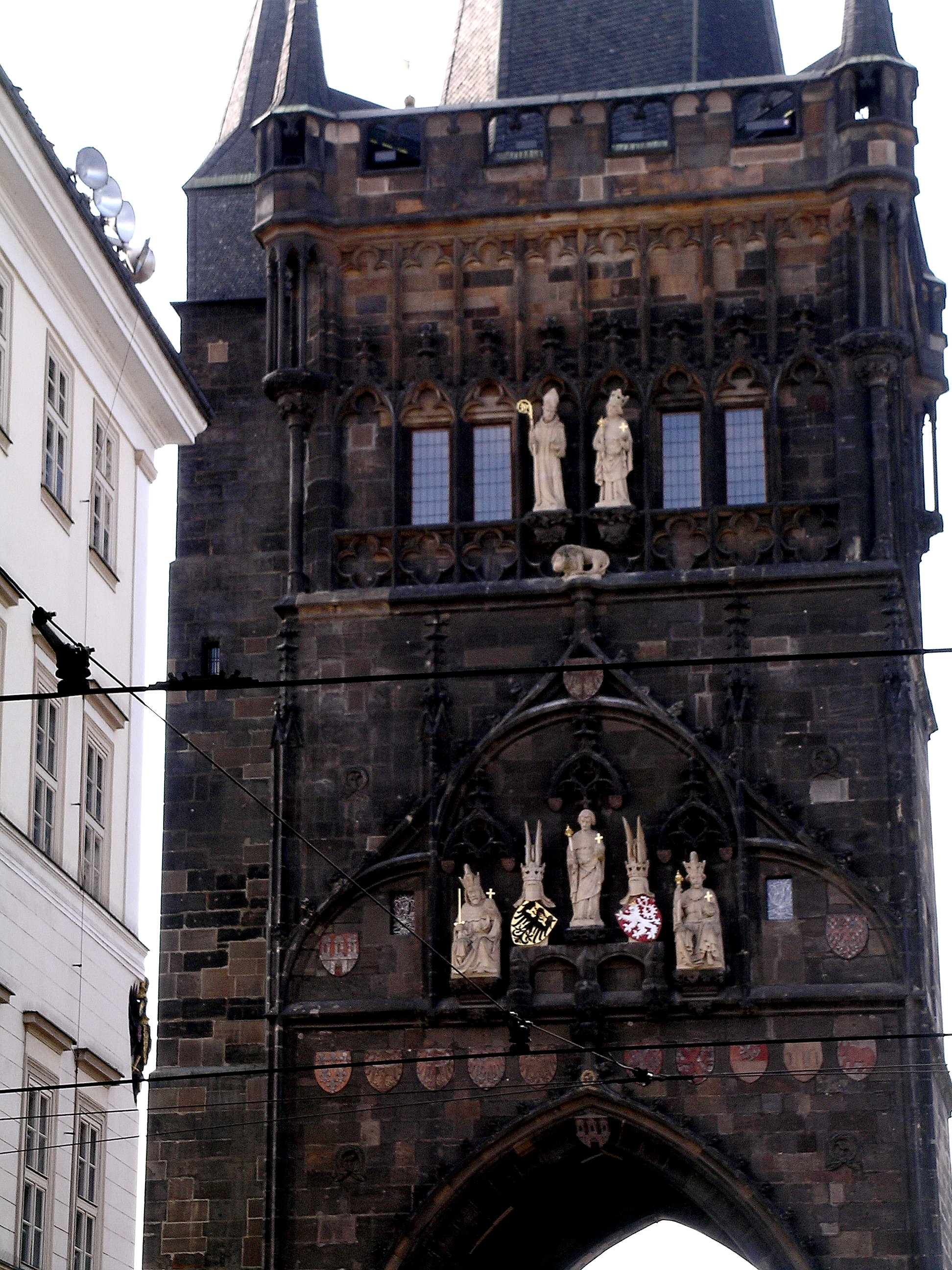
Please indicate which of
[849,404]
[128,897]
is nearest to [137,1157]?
[128,897]

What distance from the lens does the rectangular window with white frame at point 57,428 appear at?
25172 millimetres

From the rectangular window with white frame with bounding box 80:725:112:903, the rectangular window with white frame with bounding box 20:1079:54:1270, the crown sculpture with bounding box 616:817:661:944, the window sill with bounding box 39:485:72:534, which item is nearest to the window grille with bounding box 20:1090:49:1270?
the rectangular window with white frame with bounding box 20:1079:54:1270

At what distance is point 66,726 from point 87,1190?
3664 millimetres

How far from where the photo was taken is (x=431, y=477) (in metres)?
32.9

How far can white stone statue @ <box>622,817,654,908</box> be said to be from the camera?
30766 mm

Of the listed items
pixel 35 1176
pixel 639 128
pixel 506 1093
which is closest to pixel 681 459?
pixel 639 128

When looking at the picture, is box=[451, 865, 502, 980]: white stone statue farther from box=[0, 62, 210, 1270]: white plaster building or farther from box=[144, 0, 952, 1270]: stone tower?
box=[0, 62, 210, 1270]: white plaster building

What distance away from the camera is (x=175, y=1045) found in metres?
32.2

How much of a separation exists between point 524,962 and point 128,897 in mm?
5258

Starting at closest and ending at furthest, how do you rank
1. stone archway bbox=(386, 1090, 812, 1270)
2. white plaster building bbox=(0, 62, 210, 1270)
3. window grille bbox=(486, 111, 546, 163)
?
1. white plaster building bbox=(0, 62, 210, 1270)
2. stone archway bbox=(386, 1090, 812, 1270)
3. window grille bbox=(486, 111, 546, 163)

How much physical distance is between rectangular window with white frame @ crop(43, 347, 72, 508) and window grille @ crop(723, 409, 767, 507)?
8547 mm

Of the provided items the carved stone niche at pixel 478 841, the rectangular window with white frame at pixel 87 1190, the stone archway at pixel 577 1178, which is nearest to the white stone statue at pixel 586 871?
the carved stone niche at pixel 478 841

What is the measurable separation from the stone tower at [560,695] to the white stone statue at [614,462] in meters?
0.04

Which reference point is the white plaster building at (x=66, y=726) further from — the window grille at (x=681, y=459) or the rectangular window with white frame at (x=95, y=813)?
the window grille at (x=681, y=459)
